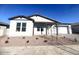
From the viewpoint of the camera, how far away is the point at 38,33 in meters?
9.09

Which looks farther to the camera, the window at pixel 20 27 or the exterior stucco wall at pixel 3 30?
the window at pixel 20 27

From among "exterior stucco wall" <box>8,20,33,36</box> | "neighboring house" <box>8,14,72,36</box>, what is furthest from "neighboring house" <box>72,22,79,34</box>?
"exterior stucco wall" <box>8,20,33,36</box>

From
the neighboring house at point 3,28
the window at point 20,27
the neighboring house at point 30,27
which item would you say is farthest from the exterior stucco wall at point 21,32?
the neighboring house at point 3,28

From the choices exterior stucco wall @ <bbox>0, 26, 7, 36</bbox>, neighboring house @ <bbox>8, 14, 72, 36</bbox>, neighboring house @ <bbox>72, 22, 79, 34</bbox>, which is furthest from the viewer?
neighboring house @ <bbox>8, 14, 72, 36</bbox>

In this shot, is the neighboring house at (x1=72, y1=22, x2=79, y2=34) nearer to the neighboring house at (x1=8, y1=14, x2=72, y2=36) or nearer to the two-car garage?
the neighboring house at (x1=8, y1=14, x2=72, y2=36)

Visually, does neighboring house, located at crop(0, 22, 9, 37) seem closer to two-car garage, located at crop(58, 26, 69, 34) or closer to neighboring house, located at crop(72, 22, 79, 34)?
two-car garage, located at crop(58, 26, 69, 34)

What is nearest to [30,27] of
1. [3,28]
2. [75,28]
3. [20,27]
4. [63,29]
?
[20,27]

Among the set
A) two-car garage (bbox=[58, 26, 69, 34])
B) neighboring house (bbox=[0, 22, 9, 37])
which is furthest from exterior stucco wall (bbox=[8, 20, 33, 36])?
two-car garage (bbox=[58, 26, 69, 34])

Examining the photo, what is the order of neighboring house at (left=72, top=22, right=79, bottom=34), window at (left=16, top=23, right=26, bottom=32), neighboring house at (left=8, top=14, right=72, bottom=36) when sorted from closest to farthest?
neighboring house at (left=72, top=22, right=79, bottom=34) < neighboring house at (left=8, top=14, right=72, bottom=36) < window at (left=16, top=23, right=26, bottom=32)

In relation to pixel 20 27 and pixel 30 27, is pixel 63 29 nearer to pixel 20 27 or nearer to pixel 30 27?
pixel 30 27

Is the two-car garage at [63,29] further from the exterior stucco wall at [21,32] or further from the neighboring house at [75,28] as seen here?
the exterior stucco wall at [21,32]

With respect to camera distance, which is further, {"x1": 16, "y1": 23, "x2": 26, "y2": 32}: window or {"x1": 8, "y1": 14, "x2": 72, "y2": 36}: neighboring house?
{"x1": 16, "y1": 23, "x2": 26, "y2": 32}: window
